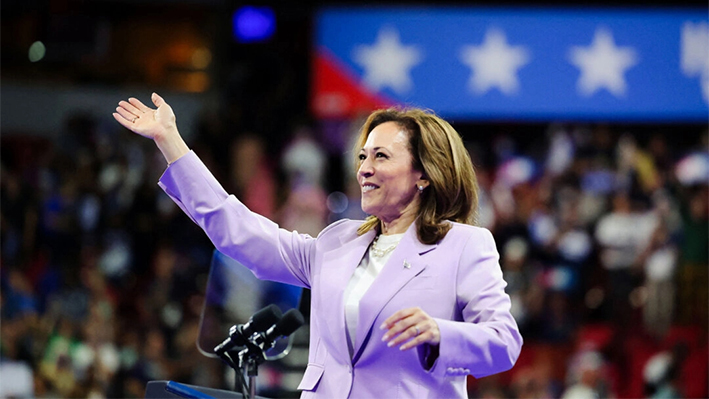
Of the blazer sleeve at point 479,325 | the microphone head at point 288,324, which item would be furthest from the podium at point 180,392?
the blazer sleeve at point 479,325

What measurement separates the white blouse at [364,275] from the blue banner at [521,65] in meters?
6.89

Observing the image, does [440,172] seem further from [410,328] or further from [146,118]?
[146,118]

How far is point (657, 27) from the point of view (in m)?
9.28

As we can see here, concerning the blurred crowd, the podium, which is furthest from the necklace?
the blurred crowd

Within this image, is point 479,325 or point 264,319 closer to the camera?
point 479,325

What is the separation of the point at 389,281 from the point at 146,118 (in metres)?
0.77

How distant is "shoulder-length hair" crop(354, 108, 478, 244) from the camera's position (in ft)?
8.00

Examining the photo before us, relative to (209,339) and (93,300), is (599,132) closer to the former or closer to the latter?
(93,300)

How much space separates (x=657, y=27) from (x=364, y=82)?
2913 mm

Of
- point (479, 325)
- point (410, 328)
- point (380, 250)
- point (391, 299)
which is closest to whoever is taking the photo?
point (410, 328)

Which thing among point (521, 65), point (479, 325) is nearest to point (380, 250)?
point (479, 325)

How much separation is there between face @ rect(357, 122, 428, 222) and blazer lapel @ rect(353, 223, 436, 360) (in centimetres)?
14

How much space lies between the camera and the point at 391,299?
7.43 ft

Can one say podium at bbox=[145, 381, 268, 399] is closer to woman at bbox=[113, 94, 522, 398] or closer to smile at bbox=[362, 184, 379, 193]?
woman at bbox=[113, 94, 522, 398]
